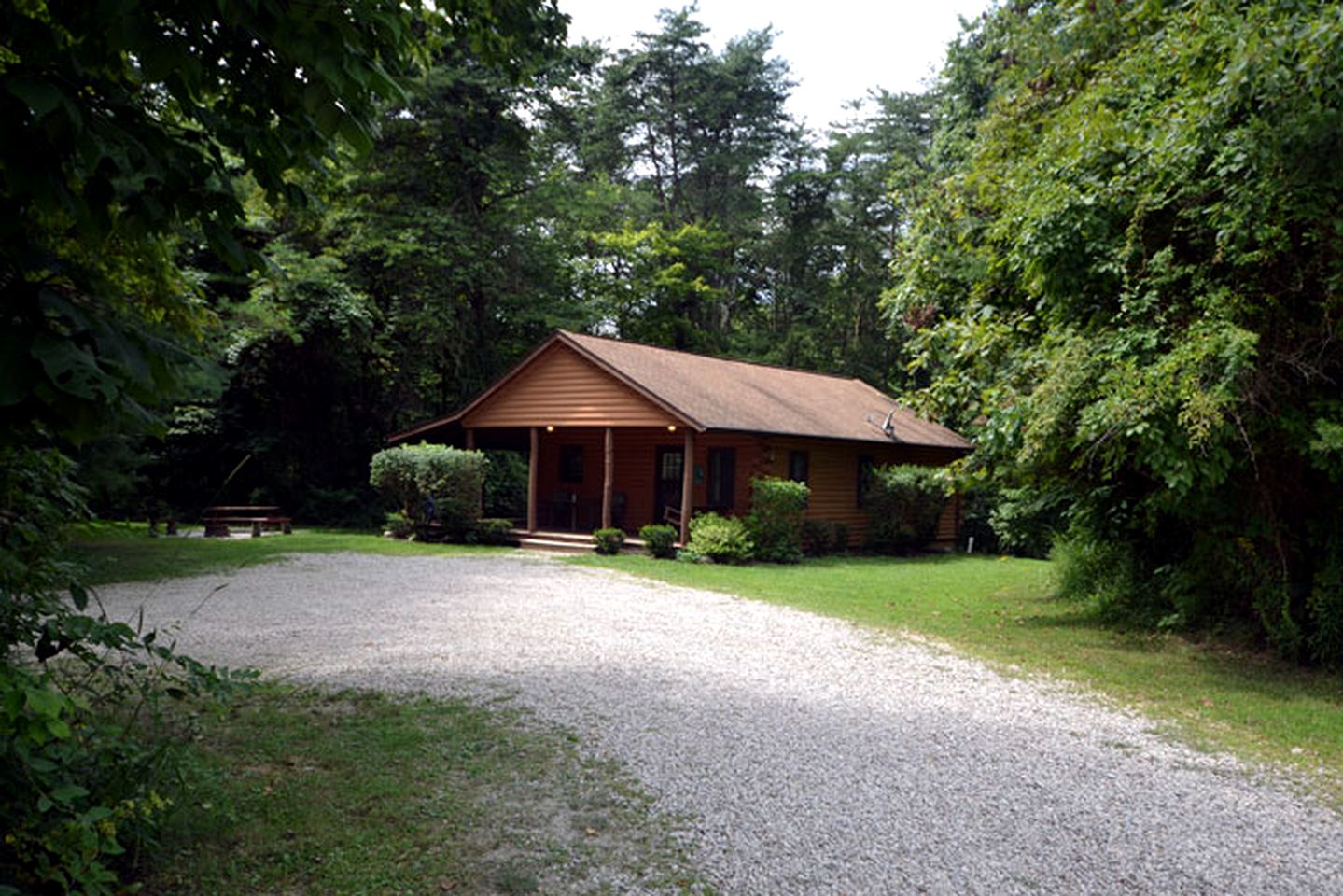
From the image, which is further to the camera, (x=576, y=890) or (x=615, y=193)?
(x=615, y=193)

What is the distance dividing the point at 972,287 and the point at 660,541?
27.5ft

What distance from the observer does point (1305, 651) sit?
8594 mm

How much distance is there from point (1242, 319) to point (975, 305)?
338 centimetres

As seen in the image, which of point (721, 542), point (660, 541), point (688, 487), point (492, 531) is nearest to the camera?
point (721, 542)

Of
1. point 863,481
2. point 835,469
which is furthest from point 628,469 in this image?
point 863,481

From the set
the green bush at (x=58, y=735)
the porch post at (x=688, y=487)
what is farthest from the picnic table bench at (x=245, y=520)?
the green bush at (x=58, y=735)

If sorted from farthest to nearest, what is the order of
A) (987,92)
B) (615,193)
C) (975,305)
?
1. (615,193)
2. (987,92)
3. (975,305)

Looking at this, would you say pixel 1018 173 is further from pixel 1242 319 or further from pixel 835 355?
pixel 835 355

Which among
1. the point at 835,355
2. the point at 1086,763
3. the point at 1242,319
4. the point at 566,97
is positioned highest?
the point at 566,97

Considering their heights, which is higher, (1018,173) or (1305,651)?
(1018,173)

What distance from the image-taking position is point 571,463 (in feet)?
74.5

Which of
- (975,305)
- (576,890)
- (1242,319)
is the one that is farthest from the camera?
(975,305)

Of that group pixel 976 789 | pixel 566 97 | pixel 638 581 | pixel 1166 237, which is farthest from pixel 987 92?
pixel 976 789

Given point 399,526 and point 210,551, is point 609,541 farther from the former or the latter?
point 210,551
